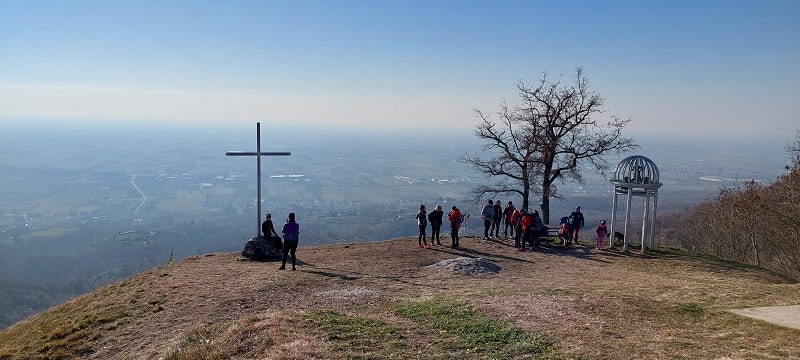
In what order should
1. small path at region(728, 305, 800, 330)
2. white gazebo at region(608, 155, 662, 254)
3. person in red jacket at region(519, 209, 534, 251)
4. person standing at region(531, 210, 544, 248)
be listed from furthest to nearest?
person standing at region(531, 210, 544, 248), person in red jacket at region(519, 209, 534, 251), white gazebo at region(608, 155, 662, 254), small path at region(728, 305, 800, 330)

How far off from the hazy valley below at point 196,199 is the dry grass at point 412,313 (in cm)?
1131

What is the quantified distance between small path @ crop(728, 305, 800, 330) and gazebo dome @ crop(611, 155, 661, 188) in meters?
8.49

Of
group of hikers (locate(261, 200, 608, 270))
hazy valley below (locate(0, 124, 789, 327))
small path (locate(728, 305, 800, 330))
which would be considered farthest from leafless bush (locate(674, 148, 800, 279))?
small path (locate(728, 305, 800, 330))

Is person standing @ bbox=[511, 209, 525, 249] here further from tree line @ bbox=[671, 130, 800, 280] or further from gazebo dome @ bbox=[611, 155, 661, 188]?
tree line @ bbox=[671, 130, 800, 280]

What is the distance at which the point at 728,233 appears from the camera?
28984 millimetres

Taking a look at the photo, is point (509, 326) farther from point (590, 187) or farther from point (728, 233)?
point (590, 187)

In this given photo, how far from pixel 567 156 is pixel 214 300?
17.1m

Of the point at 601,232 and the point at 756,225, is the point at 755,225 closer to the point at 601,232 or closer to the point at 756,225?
the point at 756,225

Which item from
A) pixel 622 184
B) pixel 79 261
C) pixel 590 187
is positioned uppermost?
pixel 622 184

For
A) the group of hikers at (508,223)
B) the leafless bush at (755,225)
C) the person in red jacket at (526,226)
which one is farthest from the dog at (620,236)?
the leafless bush at (755,225)

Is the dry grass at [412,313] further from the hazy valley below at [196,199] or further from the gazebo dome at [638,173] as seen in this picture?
the hazy valley below at [196,199]

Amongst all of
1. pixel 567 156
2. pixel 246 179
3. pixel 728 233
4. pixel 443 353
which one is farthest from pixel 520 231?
pixel 246 179

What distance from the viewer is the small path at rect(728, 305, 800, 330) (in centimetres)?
927

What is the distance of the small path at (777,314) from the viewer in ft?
30.4
